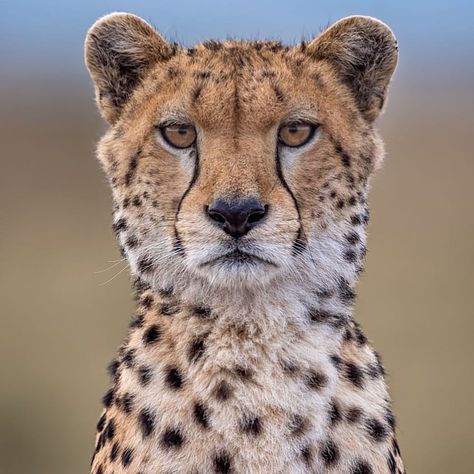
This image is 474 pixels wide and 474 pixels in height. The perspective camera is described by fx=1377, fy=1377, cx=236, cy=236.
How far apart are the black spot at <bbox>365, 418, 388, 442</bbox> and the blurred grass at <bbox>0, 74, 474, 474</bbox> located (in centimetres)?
162

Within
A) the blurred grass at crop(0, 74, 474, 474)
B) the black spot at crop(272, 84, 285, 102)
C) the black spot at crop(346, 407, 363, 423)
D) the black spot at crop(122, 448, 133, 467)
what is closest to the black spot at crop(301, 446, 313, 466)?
the black spot at crop(346, 407, 363, 423)

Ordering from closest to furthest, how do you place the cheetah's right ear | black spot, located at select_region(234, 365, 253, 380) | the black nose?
the black nose
black spot, located at select_region(234, 365, 253, 380)
the cheetah's right ear

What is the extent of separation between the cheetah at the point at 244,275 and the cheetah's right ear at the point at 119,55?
7 centimetres

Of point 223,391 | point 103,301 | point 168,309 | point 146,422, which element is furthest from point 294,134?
point 103,301

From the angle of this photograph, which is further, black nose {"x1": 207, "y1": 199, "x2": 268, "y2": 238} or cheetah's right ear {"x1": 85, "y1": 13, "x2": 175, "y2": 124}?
cheetah's right ear {"x1": 85, "y1": 13, "x2": 175, "y2": 124}

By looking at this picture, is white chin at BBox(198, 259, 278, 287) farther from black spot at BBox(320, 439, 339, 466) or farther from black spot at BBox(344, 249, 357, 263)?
black spot at BBox(320, 439, 339, 466)

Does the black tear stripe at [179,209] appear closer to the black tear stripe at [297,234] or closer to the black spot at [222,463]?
the black tear stripe at [297,234]

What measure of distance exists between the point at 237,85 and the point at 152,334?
526 millimetres

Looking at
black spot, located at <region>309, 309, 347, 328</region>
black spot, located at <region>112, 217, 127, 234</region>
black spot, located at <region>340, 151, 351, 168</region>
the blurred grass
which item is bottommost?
the blurred grass

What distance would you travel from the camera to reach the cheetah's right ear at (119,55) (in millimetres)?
2969

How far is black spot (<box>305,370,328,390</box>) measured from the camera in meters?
2.66

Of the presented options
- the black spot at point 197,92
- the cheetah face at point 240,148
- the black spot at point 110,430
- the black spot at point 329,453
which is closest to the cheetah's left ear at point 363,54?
the cheetah face at point 240,148

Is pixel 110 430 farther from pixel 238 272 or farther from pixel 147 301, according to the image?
pixel 238 272
